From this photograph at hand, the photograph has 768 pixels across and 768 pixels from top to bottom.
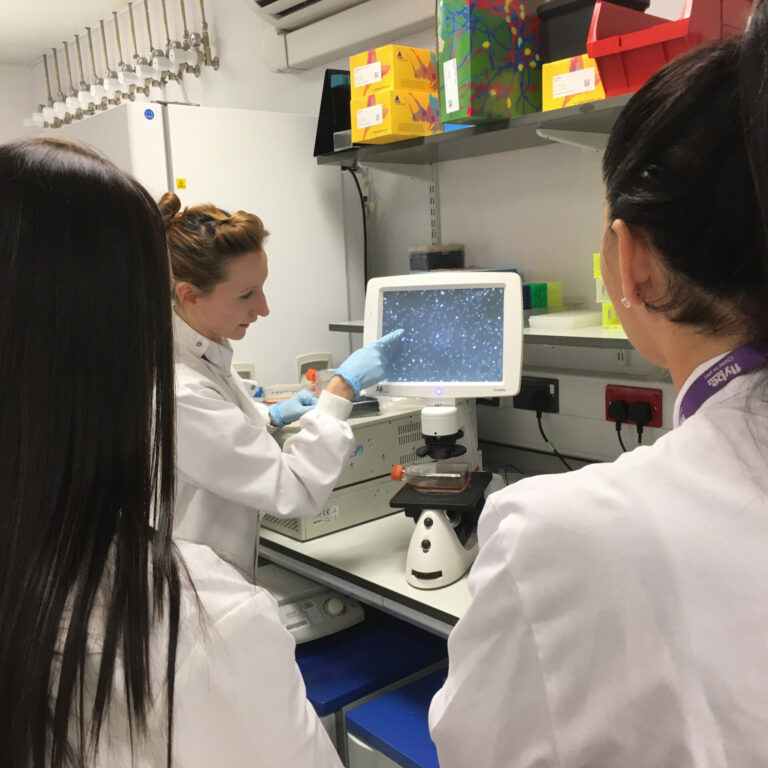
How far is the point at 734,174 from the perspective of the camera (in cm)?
61

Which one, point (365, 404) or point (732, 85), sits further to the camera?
point (365, 404)

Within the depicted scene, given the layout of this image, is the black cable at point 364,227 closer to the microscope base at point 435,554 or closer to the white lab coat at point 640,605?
the microscope base at point 435,554

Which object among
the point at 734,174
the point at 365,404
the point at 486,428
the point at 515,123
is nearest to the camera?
the point at 734,174

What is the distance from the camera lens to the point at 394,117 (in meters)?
1.96

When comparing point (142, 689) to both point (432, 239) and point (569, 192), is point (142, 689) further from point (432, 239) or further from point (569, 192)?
point (432, 239)

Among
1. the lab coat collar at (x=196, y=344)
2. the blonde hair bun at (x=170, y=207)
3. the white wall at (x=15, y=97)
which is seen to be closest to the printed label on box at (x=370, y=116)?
the blonde hair bun at (x=170, y=207)

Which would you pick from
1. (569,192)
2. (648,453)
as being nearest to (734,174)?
(648,453)

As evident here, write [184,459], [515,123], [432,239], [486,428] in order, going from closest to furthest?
1. [184,459]
2. [515,123]
3. [486,428]
4. [432,239]

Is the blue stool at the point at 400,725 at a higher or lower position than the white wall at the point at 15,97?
lower

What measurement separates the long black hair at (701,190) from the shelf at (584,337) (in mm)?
948

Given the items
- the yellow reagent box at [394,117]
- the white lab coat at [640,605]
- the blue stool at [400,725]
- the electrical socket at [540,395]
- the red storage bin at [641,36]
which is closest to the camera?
the white lab coat at [640,605]

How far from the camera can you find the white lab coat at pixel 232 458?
1.57 metres

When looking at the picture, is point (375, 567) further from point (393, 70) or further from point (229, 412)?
point (393, 70)

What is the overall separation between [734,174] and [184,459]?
48.4 inches
